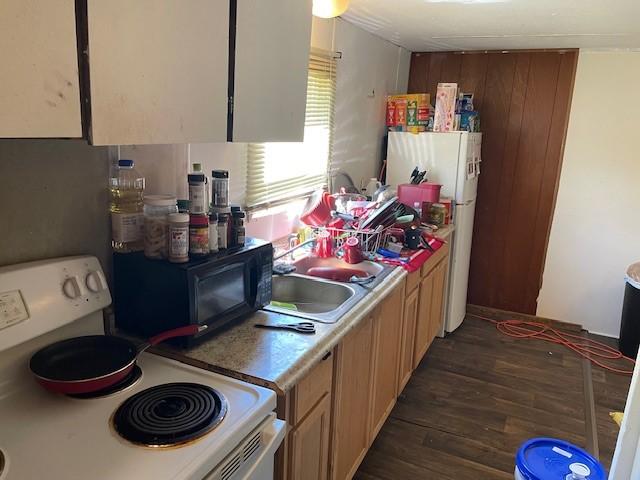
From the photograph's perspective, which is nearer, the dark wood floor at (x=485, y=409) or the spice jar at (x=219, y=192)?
the spice jar at (x=219, y=192)

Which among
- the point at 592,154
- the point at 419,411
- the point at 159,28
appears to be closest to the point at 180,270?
the point at 159,28

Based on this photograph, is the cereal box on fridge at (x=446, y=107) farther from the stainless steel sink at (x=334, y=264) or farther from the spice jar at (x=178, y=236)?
the spice jar at (x=178, y=236)

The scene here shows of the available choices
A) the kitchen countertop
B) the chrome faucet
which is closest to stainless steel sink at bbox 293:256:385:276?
the chrome faucet

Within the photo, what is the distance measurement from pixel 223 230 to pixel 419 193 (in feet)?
6.30

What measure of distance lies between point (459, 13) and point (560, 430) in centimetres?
222

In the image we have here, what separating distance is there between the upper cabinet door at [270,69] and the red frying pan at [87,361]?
0.61 metres

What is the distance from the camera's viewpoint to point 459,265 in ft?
11.7

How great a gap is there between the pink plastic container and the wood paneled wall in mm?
971

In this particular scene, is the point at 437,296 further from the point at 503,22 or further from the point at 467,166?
the point at 503,22

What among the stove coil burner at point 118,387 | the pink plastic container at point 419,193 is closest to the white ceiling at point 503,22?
the pink plastic container at point 419,193

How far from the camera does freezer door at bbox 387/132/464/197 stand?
3.40 m

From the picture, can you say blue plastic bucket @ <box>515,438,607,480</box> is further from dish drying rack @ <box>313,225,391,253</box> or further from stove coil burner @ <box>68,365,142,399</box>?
stove coil burner @ <box>68,365,142,399</box>

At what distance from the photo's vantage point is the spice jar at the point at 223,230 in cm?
151

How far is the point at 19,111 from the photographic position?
0.80 meters
